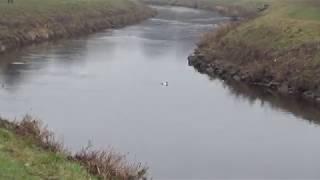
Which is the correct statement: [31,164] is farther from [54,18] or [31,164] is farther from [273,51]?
[54,18]

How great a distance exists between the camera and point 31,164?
45.9ft

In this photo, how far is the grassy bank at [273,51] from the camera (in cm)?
4097

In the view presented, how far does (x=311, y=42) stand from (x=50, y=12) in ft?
105

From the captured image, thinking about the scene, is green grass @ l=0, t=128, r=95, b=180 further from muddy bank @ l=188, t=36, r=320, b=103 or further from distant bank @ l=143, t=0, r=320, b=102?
distant bank @ l=143, t=0, r=320, b=102

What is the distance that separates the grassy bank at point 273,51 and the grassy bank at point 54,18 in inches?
586

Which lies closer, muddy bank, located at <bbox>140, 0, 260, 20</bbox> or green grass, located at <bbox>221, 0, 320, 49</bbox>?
green grass, located at <bbox>221, 0, 320, 49</bbox>

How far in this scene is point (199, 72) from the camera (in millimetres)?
48062

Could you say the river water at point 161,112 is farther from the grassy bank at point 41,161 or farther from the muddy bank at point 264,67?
the grassy bank at point 41,161

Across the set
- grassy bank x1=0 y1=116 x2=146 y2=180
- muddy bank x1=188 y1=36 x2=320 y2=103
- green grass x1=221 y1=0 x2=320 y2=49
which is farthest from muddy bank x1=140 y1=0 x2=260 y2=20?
grassy bank x1=0 y1=116 x2=146 y2=180

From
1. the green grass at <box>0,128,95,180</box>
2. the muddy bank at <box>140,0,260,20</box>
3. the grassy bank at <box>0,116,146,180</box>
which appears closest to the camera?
the green grass at <box>0,128,95,180</box>

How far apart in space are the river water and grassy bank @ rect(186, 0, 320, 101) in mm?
→ 1598

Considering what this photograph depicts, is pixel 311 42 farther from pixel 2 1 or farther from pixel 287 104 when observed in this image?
pixel 2 1

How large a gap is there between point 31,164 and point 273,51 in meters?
33.6

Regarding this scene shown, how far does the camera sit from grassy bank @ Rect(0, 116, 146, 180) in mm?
13327
